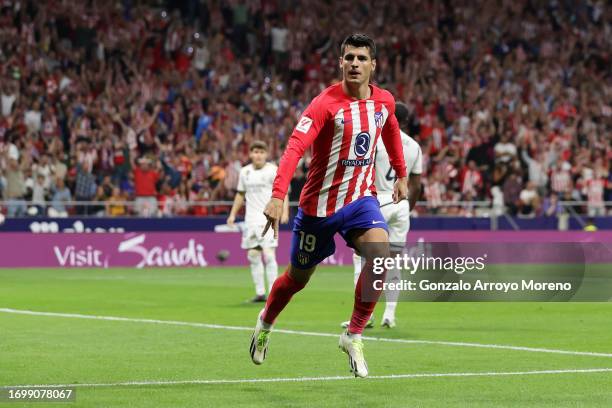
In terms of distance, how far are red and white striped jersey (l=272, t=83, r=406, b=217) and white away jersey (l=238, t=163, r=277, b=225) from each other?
894cm

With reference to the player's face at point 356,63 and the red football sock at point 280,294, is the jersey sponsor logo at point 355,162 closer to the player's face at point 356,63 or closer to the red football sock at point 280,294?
the player's face at point 356,63

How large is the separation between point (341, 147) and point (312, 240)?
0.74 meters

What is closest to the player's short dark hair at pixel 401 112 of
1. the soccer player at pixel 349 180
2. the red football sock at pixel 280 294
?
the soccer player at pixel 349 180

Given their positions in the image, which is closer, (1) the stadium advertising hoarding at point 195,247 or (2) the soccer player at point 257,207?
(2) the soccer player at point 257,207

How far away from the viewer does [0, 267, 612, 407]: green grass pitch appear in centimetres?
899

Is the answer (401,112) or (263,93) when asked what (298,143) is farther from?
(263,93)

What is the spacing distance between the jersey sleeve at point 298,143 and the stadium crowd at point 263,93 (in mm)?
19064

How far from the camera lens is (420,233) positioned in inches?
1172

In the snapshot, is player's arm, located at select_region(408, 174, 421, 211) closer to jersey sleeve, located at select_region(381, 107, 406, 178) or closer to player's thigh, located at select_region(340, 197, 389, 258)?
jersey sleeve, located at select_region(381, 107, 406, 178)

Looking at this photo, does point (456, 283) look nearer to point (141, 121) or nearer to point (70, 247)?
point (70, 247)

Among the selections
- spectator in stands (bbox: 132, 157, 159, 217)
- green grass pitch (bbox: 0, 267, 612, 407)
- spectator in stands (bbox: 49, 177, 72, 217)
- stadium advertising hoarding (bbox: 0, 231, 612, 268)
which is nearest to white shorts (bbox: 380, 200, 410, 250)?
green grass pitch (bbox: 0, 267, 612, 407)

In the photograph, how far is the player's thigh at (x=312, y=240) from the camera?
987 centimetres

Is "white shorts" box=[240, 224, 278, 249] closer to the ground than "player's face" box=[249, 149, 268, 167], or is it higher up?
closer to the ground

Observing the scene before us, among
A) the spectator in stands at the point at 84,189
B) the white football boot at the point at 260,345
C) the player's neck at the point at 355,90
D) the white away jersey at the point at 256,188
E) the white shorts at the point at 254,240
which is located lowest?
the spectator in stands at the point at 84,189
